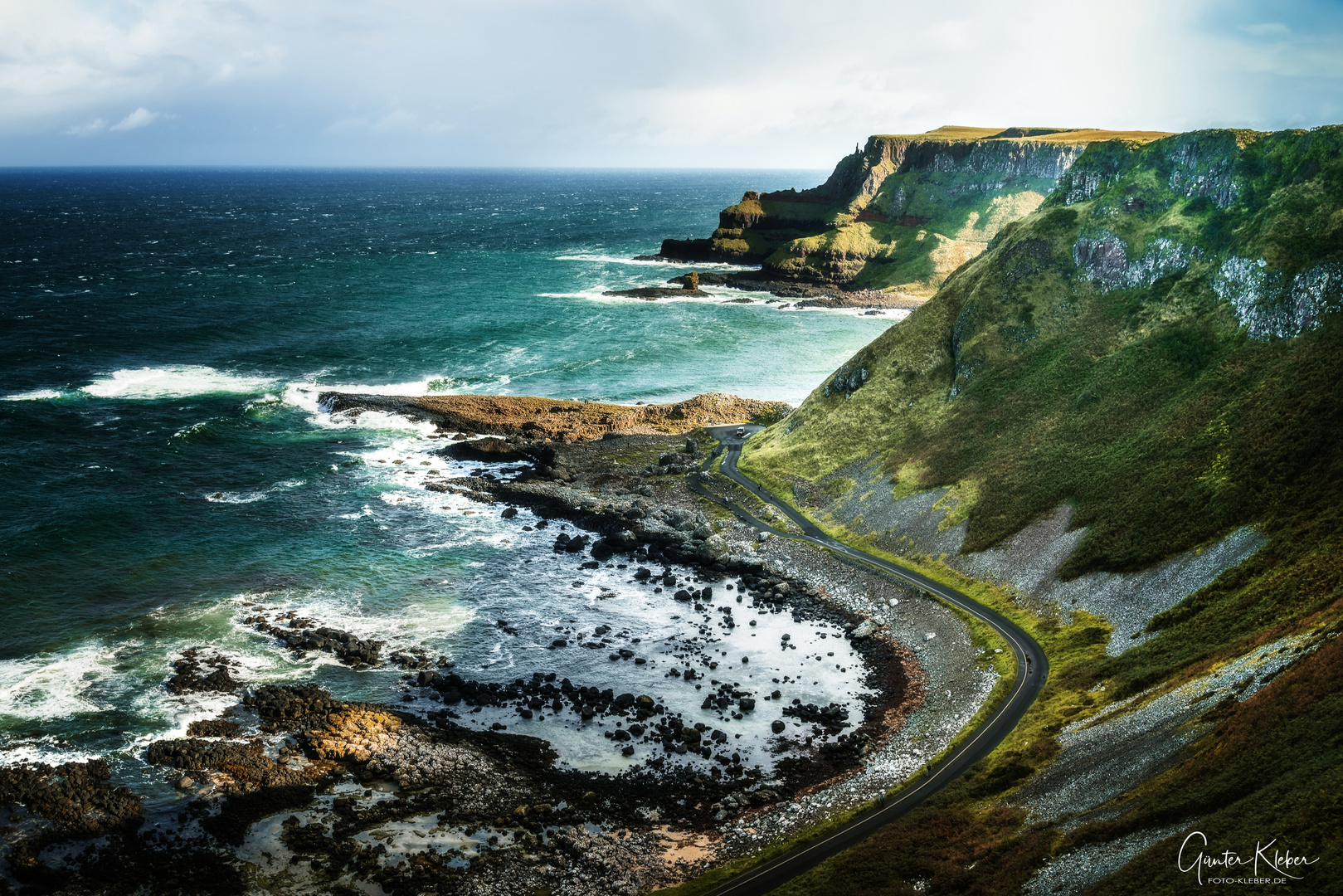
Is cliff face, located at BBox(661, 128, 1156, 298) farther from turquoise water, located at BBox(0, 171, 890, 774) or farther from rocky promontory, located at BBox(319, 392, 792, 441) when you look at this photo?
rocky promontory, located at BBox(319, 392, 792, 441)

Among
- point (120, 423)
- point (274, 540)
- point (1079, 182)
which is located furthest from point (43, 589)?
point (1079, 182)

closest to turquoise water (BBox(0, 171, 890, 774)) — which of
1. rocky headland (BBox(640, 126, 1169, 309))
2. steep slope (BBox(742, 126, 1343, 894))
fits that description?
steep slope (BBox(742, 126, 1343, 894))

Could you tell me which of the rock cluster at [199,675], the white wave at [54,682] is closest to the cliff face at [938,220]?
the rock cluster at [199,675]

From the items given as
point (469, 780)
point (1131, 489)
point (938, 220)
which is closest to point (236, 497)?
point (469, 780)

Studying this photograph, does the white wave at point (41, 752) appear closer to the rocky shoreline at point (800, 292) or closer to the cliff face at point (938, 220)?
the rocky shoreline at point (800, 292)

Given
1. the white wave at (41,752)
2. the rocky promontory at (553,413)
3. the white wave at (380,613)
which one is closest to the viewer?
the white wave at (41,752)

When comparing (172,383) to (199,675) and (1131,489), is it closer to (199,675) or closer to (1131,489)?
(199,675)
